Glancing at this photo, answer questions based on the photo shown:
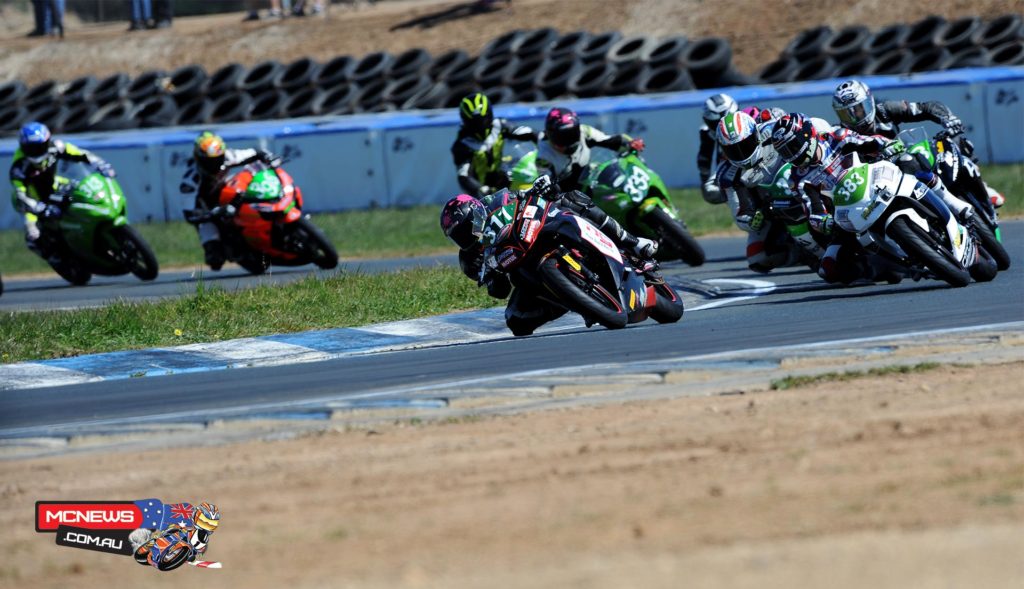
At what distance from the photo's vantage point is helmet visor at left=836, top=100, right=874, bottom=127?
12.1m

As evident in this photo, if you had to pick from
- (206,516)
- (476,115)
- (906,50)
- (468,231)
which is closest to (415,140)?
(476,115)

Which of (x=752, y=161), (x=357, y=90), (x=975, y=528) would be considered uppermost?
(x=975, y=528)

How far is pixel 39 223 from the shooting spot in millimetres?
17922

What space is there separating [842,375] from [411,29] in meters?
30.6

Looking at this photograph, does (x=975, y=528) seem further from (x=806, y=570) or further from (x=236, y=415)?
(x=236, y=415)

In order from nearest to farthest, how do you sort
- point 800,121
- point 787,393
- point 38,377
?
point 787,393 < point 38,377 < point 800,121

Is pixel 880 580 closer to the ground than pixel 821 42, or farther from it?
farther from it

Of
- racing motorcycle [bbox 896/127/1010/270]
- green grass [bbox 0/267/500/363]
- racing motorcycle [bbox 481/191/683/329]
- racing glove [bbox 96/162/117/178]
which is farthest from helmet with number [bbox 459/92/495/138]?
racing motorcycle [bbox 481/191/683/329]

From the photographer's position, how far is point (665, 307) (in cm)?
1009

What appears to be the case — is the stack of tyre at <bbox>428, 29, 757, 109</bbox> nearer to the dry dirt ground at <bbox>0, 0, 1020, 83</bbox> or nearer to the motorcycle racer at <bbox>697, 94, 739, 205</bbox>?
the dry dirt ground at <bbox>0, 0, 1020, 83</bbox>

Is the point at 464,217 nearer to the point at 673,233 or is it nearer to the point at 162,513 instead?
the point at 673,233

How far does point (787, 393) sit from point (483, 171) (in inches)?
352

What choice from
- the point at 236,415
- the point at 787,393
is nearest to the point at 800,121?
the point at 787,393

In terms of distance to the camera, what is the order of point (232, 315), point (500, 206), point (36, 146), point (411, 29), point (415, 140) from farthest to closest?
1. point (411, 29)
2. point (415, 140)
3. point (36, 146)
4. point (232, 315)
5. point (500, 206)
